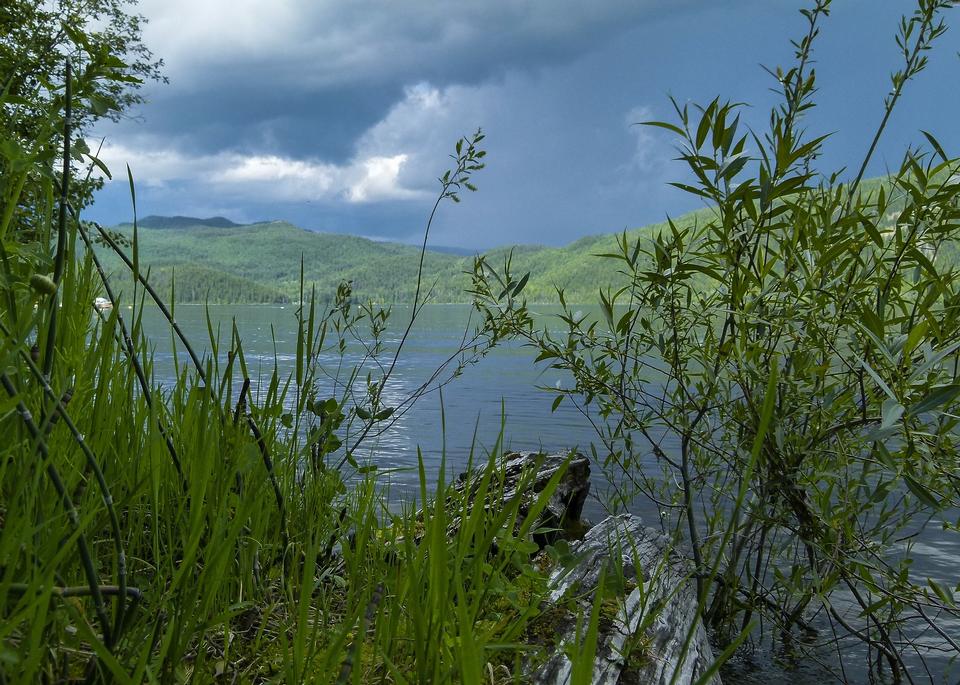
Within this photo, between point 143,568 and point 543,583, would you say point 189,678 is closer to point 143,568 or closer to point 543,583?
point 143,568

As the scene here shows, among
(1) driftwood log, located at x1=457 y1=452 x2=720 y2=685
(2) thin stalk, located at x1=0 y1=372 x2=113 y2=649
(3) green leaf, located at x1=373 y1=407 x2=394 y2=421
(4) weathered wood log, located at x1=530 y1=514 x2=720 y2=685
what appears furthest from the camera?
(3) green leaf, located at x1=373 y1=407 x2=394 y2=421

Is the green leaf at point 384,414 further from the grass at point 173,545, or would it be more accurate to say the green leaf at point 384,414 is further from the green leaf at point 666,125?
the green leaf at point 666,125

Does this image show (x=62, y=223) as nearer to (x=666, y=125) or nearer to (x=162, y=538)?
(x=162, y=538)

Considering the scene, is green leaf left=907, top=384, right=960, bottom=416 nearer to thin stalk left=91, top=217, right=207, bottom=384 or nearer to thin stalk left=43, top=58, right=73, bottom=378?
thin stalk left=91, top=217, right=207, bottom=384

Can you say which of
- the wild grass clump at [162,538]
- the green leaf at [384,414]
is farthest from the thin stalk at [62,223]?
the green leaf at [384,414]

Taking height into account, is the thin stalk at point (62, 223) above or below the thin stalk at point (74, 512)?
above

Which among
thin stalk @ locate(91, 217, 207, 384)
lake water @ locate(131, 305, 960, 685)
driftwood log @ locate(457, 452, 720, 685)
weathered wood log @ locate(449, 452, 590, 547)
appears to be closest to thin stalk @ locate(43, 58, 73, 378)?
thin stalk @ locate(91, 217, 207, 384)

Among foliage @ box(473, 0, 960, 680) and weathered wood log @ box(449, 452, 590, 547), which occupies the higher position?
foliage @ box(473, 0, 960, 680)

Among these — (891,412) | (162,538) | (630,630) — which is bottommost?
(630,630)

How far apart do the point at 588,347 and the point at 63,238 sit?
319 centimetres

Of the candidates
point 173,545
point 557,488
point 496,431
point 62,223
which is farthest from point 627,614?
point 496,431

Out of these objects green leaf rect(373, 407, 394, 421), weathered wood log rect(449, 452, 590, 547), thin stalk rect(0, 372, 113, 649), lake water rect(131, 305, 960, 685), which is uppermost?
thin stalk rect(0, 372, 113, 649)

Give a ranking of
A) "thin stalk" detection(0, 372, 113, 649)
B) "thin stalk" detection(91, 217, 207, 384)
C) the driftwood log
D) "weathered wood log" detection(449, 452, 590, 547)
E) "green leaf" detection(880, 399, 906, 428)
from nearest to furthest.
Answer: "thin stalk" detection(0, 372, 113, 649)
"green leaf" detection(880, 399, 906, 428)
"thin stalk" detection(91, 217, 207, 384)
the driftwood log
"weathered wood log" detection(449, 452, 590, 547)

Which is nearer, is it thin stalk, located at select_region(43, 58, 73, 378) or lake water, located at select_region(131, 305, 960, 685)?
thin stalk, located at select_region(43, 58, 73, 378)
